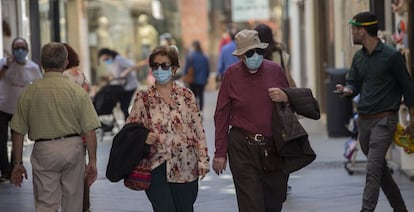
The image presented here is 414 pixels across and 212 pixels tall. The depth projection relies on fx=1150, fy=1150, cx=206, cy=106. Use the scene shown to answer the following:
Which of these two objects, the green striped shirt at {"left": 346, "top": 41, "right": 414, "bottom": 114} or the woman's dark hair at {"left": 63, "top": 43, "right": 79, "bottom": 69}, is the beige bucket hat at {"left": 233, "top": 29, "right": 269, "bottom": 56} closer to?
the green striped shirt at {"left": 346, "top": 41, "right": 414, "bottom": 114}

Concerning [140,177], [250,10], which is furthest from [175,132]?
[250,10]

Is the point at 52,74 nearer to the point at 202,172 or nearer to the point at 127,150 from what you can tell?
→ the point at 127,150

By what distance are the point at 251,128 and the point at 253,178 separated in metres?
0.36

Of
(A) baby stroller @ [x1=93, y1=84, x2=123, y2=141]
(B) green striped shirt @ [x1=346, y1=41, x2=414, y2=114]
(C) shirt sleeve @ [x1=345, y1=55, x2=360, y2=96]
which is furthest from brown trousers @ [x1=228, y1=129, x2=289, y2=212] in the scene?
(A) baby stroller @ [x1=93, y1=84, x2=123, y2=141]

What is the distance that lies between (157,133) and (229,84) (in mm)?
653

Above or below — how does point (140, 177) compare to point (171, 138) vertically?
below

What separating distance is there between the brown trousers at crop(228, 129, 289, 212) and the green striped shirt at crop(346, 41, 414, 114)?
5.43 ft

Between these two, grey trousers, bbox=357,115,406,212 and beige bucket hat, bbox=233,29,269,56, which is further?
grey trousers, bbox=357,115,406,212

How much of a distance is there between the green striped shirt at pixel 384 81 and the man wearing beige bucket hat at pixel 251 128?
150 cm

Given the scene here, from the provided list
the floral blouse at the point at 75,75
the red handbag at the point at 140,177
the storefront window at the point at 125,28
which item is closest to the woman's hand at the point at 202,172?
the red handbag at the point at 140,177

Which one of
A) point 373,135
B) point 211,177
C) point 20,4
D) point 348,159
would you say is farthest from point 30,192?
point 20,4

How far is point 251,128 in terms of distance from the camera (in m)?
8.40

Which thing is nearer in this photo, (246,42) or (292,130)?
(292,130)

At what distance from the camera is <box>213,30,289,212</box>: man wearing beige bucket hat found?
8.36 meters
